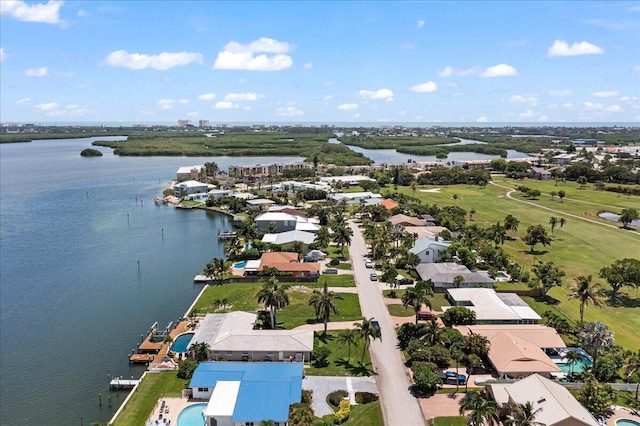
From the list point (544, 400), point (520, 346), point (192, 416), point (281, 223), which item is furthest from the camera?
point (281, 223)

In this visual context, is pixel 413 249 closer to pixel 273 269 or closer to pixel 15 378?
pixel 273 269

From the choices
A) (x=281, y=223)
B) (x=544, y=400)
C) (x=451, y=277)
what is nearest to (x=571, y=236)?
(x=451, y=277)

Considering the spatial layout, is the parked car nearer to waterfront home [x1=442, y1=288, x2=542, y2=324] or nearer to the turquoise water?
the turquoise water

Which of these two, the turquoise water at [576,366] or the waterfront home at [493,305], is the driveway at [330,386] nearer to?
the waterfront home at [493,305]

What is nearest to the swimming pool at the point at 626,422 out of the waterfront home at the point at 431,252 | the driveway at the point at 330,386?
the driveway at the point at 330,386

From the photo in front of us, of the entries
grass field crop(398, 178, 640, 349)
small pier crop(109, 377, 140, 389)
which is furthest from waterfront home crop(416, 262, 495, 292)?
small pier crop(109, 377, 140, 389)

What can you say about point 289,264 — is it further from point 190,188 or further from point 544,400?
point 190,188
